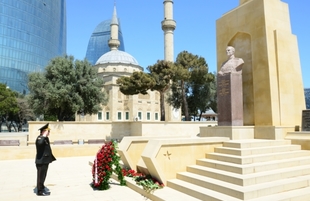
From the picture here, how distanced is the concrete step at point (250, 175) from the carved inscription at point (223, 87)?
3579 mm

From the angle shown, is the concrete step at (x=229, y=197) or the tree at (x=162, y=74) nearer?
the concrete step at (x=229, y=197)

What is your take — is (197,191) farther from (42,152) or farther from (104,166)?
(42,152)

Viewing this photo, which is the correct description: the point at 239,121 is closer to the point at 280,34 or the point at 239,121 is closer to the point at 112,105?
the point at 280,34

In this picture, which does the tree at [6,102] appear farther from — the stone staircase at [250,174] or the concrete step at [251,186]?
the concrete step at [251,186]

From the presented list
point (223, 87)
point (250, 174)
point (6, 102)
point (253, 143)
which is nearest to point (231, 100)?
point (223, 87)

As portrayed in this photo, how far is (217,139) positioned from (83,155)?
9.55 meters

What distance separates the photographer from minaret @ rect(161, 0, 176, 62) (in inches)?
1540

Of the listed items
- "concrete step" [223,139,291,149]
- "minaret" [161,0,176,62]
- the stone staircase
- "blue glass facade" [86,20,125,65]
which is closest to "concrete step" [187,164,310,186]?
the stone staircase

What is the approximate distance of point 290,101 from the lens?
9.30 metres

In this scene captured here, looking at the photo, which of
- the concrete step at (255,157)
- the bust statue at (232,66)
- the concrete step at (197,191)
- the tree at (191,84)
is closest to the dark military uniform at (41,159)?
the concrete step at (197,191)

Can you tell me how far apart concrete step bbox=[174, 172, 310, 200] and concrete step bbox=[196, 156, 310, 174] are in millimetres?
443

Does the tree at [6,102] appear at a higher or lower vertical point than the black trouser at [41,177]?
higher

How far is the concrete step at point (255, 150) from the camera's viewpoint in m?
6.44

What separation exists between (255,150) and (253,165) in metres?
0.88
